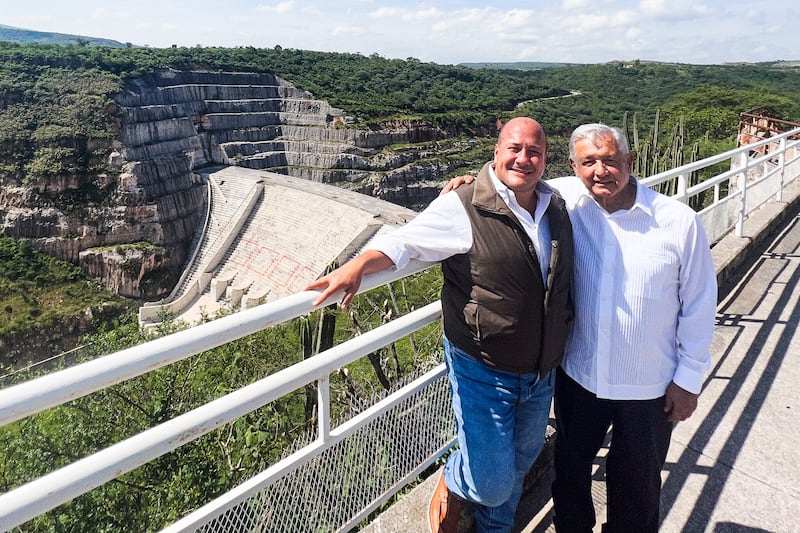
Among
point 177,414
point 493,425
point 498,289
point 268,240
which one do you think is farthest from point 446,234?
point 268,240

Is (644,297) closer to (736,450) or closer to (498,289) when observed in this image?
(498,289)

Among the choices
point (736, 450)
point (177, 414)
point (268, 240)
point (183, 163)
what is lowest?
point (268, 240)

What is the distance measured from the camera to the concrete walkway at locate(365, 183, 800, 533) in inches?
89.7

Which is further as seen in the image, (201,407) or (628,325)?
(628,325)

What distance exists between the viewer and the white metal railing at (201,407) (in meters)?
1.15

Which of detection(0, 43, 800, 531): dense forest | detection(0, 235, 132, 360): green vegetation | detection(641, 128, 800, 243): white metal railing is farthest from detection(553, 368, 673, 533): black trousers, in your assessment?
detection(0, 235, 132, 360): green vegetation

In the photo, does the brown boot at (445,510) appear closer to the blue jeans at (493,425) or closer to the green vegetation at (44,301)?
the blue jeans at (493,425)

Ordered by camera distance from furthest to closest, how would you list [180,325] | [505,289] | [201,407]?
[180,325], [505,289], [201,407]

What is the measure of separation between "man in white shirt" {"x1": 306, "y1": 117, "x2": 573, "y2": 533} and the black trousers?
0.19 m

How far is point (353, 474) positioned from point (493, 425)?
58cm

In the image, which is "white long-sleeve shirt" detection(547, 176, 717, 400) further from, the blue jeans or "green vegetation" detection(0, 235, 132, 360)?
"green vegetation" detection(0, 235, 132, 360)

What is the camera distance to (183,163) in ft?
132

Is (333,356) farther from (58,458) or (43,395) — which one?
(58,458)

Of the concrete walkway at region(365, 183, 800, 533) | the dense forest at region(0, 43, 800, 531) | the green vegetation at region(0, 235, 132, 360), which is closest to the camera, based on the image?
the concrete walkway at region(365, 183, 800, 533)
